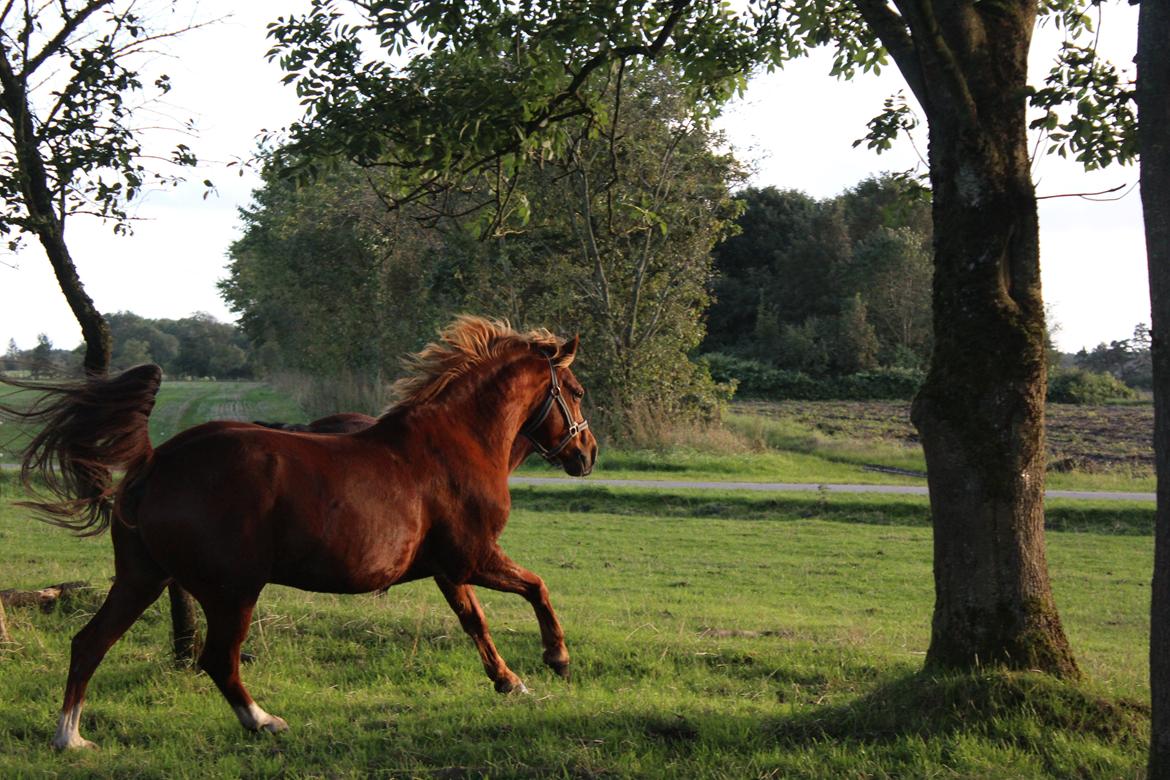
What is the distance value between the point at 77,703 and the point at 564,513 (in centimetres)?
1494

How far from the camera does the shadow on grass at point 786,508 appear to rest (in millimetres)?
18859

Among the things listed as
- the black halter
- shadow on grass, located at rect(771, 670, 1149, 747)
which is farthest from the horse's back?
shadow on grass, located at rect(771, 670, 1149, 747)

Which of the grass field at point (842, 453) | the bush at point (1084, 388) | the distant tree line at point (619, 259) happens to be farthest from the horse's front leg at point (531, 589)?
the bush at point (1084, 388)

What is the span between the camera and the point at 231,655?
19.1 ft

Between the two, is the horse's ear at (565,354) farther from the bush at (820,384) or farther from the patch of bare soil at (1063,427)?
the bush at (820,384)

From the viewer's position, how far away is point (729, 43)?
8938 mm

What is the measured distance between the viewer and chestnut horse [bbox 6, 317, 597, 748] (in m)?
5.63

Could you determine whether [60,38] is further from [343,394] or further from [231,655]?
[343,394]

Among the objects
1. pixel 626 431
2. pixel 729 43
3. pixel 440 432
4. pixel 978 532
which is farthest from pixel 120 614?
pixel 626 431

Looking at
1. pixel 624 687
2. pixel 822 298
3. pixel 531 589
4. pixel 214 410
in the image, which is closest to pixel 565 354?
pixel 531 589

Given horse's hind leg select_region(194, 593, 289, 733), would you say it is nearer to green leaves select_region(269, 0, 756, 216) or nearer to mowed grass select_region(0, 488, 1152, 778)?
mowed grass select_region(0, 488, 1152, 778)

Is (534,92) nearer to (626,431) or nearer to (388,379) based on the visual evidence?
(626,431)

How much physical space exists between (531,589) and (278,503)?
1958mm

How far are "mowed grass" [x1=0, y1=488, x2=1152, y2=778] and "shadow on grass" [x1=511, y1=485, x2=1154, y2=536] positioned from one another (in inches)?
196
